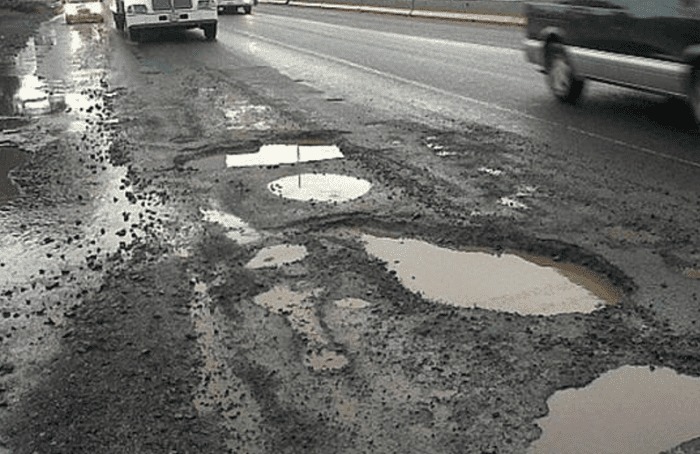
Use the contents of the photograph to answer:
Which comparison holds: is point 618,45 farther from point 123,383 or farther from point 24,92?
point 24,92

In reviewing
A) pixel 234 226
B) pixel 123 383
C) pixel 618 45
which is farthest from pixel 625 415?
pixel 618 45

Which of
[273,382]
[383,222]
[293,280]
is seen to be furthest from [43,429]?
[383,222]

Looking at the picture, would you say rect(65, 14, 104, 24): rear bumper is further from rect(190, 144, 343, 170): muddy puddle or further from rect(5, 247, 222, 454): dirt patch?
rect(5, 247, 222, 454): dirt patch

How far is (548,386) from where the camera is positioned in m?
4.12

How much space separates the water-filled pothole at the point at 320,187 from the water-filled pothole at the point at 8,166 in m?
2.49

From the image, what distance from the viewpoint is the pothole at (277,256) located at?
5898 millimetres

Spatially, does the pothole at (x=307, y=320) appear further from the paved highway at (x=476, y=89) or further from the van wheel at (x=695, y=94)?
the van wheel at (x=695, y=94)

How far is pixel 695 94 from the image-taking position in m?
9.22

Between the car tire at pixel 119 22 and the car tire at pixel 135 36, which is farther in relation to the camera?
the car tire at pixel 119 22

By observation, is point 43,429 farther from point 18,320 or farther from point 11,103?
point 11,103

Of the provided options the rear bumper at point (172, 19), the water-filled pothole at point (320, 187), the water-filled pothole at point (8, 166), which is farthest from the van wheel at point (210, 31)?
the water-filled pothole at point (320, 187)

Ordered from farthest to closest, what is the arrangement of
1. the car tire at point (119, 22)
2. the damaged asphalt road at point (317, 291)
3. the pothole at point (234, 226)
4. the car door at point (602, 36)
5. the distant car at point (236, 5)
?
the distant car at point (236, 5)
the car tire at point (119, 22)
the car door at point (602, 36)
the pothole at point (234, 226)
the damaged asphalt road at point (317, 291)

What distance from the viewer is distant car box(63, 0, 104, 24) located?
37.8 metres

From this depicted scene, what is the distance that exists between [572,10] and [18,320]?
851 centimetres
